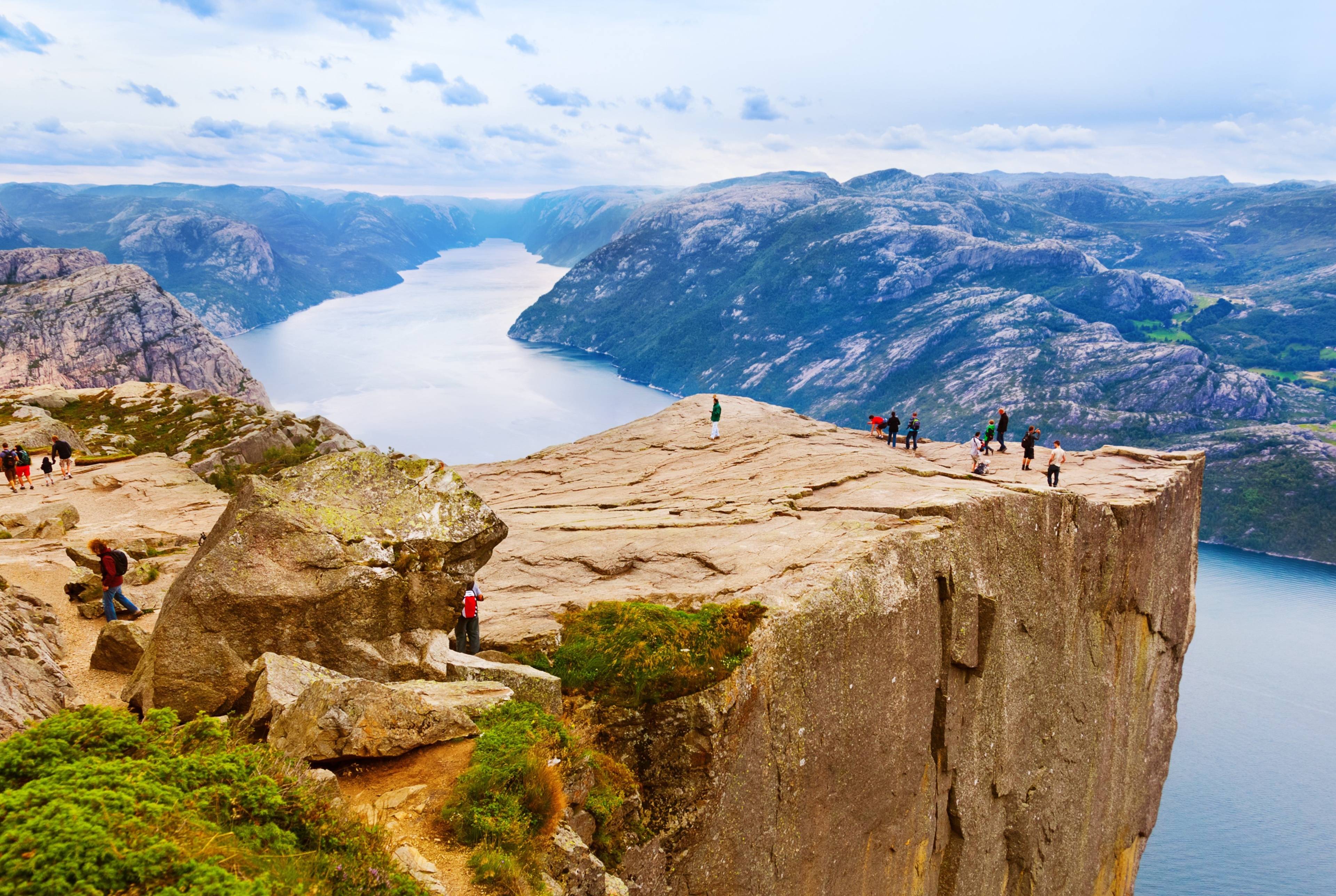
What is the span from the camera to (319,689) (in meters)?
8.95

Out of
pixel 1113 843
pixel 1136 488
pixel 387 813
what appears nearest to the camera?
pixel 387 813

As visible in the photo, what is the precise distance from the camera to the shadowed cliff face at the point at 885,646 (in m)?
12.7

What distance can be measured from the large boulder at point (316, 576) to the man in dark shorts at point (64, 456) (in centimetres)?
2528

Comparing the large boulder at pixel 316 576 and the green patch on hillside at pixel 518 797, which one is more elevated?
the large boulder at pixel 316 576

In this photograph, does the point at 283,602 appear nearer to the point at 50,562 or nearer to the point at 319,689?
the point at 319,689

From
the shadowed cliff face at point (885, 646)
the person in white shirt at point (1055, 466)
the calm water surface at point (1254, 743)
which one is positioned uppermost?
the person in white shirt at point (1055, 466)

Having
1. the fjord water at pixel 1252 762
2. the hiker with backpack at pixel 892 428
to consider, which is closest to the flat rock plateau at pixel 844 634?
the hiker with backpack at pixel 892 428

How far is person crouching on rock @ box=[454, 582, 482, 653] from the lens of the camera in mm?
13086

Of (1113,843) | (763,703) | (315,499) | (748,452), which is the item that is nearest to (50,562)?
(315,499)

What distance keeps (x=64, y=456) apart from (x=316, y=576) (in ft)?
91.2

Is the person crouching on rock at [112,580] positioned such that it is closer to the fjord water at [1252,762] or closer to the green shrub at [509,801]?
the green shrub at [509,801]

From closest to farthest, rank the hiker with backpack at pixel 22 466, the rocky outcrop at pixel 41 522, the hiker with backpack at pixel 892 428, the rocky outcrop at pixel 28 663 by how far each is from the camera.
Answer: the rocky outcrop at pixel 28 663
the rocky outcrop at pixel 41 522
the hiker with backpack at pixel 22 466
the hiker with backpack at pixel 892 428

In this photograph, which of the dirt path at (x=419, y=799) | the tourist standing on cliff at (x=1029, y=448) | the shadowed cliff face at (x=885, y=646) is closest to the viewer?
the dirt path at (x=419, y=799)

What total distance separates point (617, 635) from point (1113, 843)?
83.1 feet
